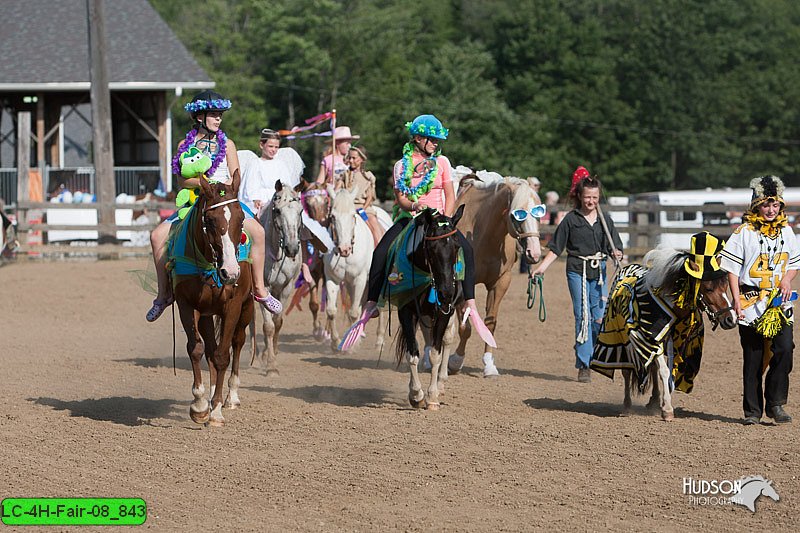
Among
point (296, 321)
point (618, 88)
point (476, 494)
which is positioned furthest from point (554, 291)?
point (618, 88)

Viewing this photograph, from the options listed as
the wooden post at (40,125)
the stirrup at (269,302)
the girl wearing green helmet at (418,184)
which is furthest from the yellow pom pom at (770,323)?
the wooden post at (40,125)

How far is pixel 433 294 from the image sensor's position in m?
9.21

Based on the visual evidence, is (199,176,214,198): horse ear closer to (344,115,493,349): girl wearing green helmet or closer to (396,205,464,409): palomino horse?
(396,205,464,409): palomino horse

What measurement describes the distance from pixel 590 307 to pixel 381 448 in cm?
416

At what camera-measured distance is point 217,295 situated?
8523mm

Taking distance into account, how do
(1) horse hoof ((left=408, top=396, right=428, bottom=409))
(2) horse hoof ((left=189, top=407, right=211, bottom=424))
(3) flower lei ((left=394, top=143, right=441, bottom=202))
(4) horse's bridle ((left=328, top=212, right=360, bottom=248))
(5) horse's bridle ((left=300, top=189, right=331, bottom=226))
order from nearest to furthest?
(2) horse hoof ((left=189, top=407, right=211, bottom=424)) < (1) horse hoof ((left=408, top=396, right=428, bottom=409)) < (3) flower lei ((left=394, top=143, right=441, bottom=202)) < (4) horse's bridle ((left=328, top=212, right=360, bottom=248)) < (5) horse's bridle ((left=300, top=189, right=331, bottom=226))

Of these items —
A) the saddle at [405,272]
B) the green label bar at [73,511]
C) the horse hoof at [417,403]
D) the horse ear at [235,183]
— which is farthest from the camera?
the horse hoof at [417,403]

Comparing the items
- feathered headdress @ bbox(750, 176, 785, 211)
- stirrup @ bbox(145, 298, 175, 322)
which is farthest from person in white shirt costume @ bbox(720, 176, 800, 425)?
stirrup @ bbox(145, 298, 175, 322)

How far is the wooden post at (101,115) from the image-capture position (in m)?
26.3

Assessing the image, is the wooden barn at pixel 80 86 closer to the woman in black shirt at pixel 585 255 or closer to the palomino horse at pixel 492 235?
the palomino horse at pixel 492 235

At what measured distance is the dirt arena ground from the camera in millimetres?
6332

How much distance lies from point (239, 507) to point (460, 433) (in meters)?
2.54
